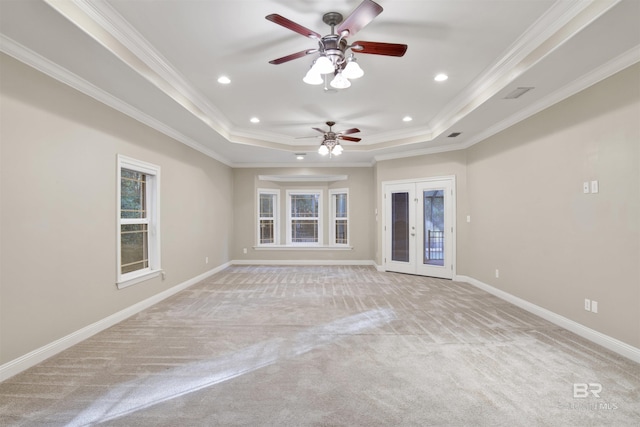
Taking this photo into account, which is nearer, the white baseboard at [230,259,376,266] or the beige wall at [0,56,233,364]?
the beige wall at [0,56,233,364]

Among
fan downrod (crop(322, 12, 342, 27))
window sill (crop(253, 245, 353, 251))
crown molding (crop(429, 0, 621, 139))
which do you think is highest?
fan downrod (crop(322, 12, 342, 27))

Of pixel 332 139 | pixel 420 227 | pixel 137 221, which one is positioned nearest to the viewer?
pixel 137 221

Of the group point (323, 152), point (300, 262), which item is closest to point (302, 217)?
point (300, 262)

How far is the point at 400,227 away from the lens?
7004mm

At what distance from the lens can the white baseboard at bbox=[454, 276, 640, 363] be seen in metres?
2.76

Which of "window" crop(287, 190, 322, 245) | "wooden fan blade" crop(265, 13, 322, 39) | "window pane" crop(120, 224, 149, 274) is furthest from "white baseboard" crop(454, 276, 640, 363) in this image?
"window pane" crop(120, 224, 149, 274)

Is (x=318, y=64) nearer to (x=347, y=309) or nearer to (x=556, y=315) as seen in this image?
(x=347, y=309)

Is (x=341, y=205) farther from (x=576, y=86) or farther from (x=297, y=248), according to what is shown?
(x=576, y=86)

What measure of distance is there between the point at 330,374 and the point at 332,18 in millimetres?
2916

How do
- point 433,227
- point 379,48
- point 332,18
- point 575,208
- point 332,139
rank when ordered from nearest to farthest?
point 379,48
point 332,18
point 575,208
point 332,139
point 433,227

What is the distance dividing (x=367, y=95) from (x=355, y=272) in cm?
414

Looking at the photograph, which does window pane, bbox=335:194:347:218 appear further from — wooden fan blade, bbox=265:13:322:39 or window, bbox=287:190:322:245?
wooden fan blade, bbox=265:13:322:39

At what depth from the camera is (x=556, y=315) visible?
364 cm

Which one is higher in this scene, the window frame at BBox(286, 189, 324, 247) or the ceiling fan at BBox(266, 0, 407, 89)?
the ceiling fan at BBox(266, 0, 407, 89)
